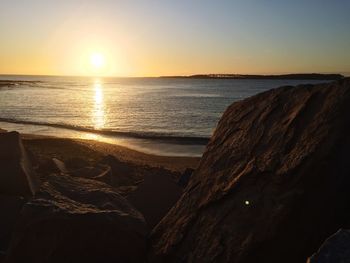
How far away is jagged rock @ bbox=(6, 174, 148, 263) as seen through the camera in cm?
421

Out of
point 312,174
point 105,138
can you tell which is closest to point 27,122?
point 105,138

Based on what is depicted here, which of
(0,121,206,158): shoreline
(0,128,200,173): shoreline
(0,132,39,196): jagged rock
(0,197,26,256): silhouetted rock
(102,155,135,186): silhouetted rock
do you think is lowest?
(0,121,206,158): shoreline

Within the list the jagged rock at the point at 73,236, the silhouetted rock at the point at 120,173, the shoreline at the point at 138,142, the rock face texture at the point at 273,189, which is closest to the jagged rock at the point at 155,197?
the rock face texture at the point at 273,189

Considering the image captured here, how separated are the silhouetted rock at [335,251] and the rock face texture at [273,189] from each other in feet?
2.89

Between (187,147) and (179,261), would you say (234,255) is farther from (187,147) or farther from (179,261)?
(187,147)

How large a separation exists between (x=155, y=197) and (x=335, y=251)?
11.7 ft

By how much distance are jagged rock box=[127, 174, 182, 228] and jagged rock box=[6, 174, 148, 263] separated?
40.9 inches

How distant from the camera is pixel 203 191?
4.64 metres

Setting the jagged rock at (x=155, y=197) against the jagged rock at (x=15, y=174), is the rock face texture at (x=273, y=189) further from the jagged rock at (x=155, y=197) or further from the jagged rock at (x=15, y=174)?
the jagged rock at (x=15, y=174)

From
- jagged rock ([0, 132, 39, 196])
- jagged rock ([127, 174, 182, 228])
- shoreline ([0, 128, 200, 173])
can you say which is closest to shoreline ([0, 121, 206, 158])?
shoreline ([0, 128, 200, 173])

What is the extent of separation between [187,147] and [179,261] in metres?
18.2

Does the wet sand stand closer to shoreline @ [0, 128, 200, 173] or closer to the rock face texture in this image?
shoreline @ [0, 128, 200, 173]

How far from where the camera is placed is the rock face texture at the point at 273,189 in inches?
Answer: 143

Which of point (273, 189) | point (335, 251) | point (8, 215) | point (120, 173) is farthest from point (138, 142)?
point (335, 251)
